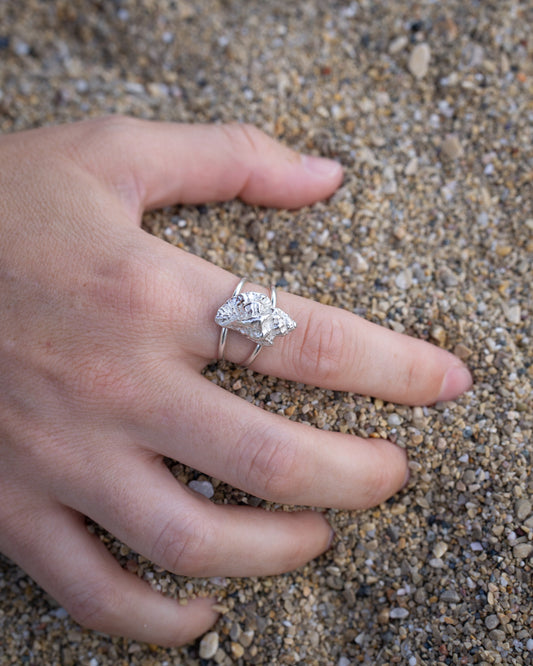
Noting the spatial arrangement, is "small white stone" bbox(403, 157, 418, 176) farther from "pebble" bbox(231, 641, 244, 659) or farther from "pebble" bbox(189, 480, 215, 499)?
"pebble" bbox(231, 641, 244, 659)

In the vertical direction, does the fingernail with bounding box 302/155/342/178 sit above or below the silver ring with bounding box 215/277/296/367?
above

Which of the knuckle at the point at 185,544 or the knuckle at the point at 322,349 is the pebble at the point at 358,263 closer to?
the knuckle at the point at 322,349

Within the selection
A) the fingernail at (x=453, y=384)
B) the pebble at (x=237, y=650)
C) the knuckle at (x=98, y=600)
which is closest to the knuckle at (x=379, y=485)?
the fingernail at (x=453, y=384)

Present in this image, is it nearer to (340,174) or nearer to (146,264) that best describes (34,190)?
(146,264)

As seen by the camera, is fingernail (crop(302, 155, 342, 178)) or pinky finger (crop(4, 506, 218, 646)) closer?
pinky finger (crop(4, 506, 218, 646))

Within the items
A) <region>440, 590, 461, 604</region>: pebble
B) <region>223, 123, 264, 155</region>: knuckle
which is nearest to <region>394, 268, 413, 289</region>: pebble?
<region>223, 123, 264, 155</region>: knuckle

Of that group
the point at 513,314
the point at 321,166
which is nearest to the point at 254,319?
the point at 321,166

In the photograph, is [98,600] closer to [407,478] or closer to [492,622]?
[407,478]
